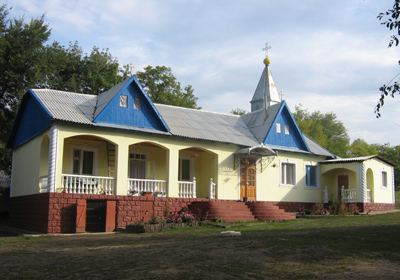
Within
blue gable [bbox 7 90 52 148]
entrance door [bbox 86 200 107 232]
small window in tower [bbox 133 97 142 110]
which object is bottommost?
entrance door [bbox 86 200 107 232]

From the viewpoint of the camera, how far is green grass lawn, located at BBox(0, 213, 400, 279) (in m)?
9.35

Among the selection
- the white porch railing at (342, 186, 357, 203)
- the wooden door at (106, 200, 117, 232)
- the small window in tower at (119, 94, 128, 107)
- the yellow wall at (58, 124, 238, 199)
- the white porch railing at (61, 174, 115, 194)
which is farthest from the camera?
the white porch railing at (342, 186, 357, 203)

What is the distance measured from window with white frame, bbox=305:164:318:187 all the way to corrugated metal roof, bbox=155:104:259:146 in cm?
428

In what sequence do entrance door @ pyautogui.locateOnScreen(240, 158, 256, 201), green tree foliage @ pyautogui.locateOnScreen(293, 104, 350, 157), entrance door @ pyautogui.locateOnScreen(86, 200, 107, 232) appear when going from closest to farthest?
entrance door @ pyautogui.locateOnScreen(86, 200, 107, 232) → entrance door @ pyautogui.locateOnScreen(240, 158, 256, 201) → green tree foliage @ pyautogui.locateOnScreen(293, 104, 350, 157)

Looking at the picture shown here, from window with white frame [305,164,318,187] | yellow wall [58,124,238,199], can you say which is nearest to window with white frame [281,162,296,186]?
window with white frame [305,164,318,187]

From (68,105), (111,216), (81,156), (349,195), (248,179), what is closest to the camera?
(111,216)

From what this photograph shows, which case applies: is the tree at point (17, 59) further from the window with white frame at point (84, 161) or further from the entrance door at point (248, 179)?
the entrance door at point (248, 179)

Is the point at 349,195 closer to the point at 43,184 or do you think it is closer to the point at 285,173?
the point at 285,173

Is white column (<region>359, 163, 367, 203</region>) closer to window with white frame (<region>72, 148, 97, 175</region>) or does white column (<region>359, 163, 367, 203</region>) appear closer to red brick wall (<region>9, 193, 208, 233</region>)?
red brick wall (<region>9, 193, 208, 233</region>)

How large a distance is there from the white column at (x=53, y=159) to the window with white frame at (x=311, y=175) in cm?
1572

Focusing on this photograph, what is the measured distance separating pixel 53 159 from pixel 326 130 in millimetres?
51509

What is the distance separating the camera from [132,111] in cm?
2217

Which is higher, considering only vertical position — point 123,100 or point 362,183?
point 123,100

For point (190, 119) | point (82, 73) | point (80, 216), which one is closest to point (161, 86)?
point (82, 73)
